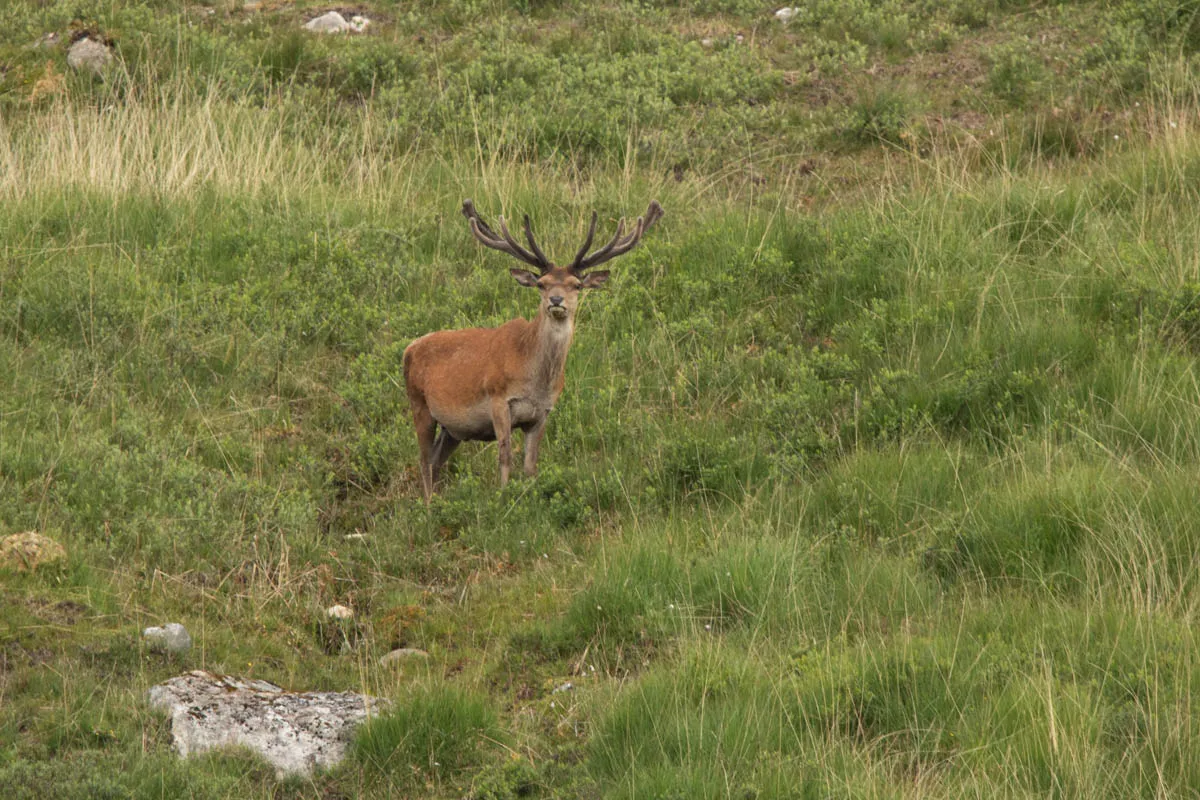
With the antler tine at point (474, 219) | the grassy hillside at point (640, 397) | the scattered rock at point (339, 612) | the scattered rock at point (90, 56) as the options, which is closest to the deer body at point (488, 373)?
the grassy hillside at point (640, 397)

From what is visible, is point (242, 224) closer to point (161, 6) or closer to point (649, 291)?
point (649, 291)

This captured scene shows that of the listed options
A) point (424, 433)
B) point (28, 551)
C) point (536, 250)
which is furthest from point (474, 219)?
point (28, 551)

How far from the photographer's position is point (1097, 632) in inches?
256

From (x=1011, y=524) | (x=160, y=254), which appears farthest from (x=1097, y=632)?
(x=160, y=254)

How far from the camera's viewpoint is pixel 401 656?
7.36m

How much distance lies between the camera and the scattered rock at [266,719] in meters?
6.20

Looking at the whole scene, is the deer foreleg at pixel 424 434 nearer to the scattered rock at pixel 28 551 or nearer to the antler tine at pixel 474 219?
the antler tine at pixel 474 219

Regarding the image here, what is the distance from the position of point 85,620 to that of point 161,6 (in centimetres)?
1103

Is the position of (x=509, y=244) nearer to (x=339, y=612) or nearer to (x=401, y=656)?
(x=339, y=612)

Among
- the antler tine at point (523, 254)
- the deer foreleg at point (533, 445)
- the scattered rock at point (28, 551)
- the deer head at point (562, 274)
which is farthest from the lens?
the deer foreleg at point (533, 445)

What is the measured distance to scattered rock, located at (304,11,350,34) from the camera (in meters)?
16.5

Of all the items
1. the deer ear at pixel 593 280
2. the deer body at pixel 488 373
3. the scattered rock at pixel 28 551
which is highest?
the deer ear at pixel 593 280

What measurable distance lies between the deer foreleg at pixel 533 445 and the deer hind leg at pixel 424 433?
0.65 metres

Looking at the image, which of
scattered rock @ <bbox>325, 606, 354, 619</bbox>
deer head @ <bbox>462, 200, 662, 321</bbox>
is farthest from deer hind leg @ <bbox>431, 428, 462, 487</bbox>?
scattered rock @ <bbox>325, 606, 354, 619</bbox>
